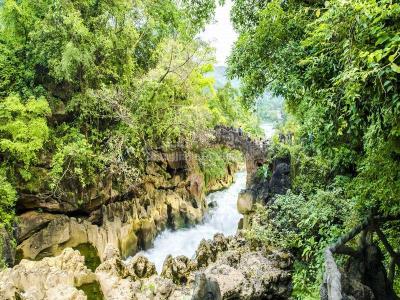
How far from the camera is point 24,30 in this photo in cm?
1186

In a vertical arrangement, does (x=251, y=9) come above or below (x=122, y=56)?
below

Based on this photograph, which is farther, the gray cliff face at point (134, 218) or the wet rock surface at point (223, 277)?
the gray cliff face at point (134, 218)

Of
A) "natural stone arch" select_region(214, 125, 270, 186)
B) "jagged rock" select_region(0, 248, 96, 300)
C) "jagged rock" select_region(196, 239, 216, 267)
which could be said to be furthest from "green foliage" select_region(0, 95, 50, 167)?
"natural stone arch" select_region(214, 125, 270, 186)

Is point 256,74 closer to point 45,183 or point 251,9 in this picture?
point 251,9

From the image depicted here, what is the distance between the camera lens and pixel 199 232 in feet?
49.8

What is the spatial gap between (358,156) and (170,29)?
1165cm

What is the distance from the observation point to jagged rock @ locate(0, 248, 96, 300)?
5.92 meters

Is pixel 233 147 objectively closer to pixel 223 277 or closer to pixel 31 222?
pixel 31 222

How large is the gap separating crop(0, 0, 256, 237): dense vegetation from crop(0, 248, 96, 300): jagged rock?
2.88m

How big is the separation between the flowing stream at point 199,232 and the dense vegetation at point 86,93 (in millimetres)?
3065

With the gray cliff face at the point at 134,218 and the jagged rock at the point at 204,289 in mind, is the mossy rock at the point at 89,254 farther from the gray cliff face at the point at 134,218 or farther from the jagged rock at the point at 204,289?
the jagged rock at the point at 204,289

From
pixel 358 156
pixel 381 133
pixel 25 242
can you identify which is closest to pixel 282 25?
pixel 358 156

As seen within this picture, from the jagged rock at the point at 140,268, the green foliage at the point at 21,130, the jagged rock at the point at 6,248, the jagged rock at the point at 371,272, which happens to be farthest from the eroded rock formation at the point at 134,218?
the jagged rock at the point at 371,272

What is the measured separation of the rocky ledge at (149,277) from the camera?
6.37 metres
